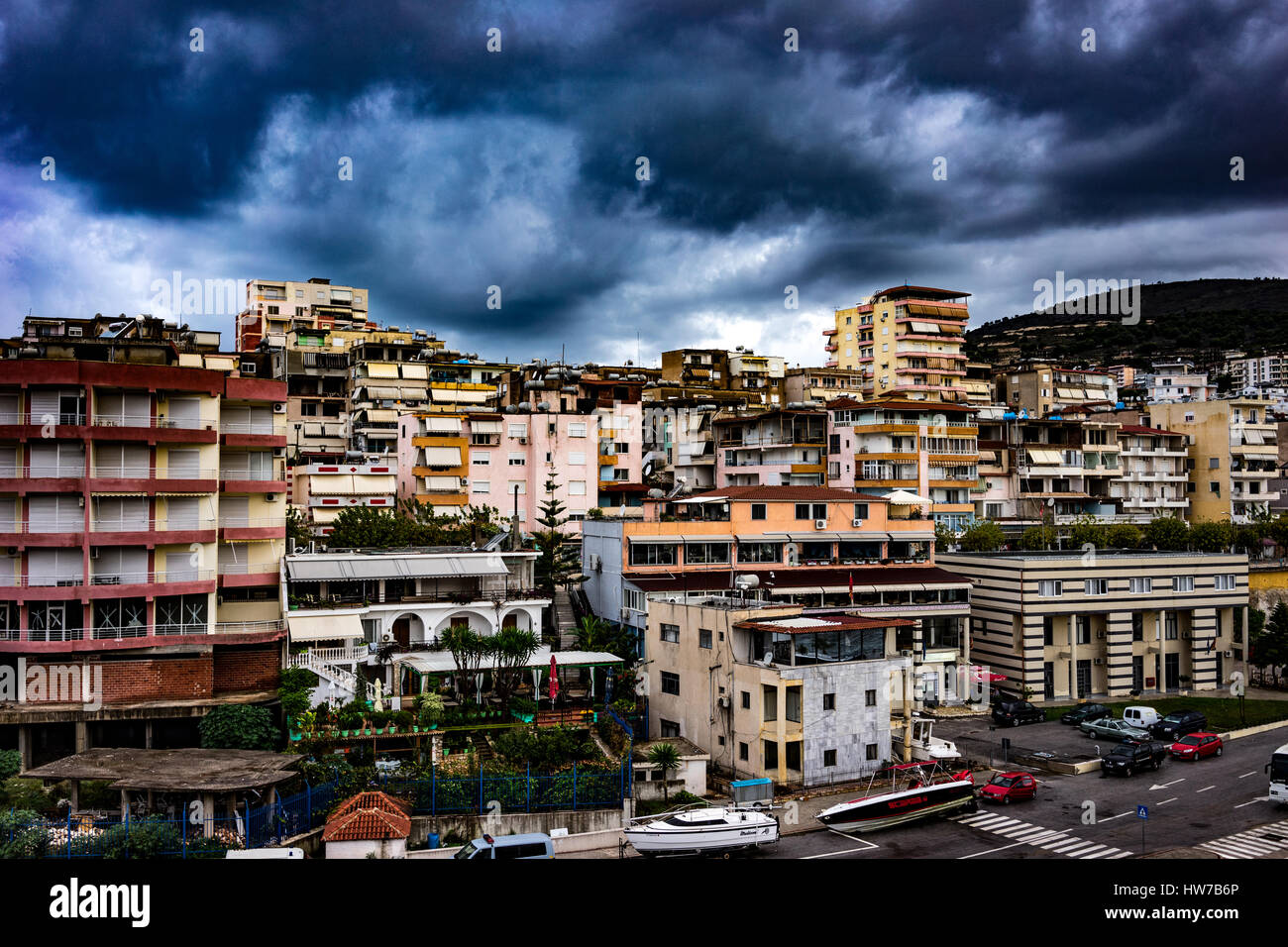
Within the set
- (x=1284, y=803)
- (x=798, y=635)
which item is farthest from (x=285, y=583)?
(x=1284, y=803)

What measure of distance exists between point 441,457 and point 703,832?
158 ft

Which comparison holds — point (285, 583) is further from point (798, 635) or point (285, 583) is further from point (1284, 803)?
point (1284, 803)

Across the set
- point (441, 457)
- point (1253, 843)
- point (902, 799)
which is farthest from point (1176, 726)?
point (441, 457)

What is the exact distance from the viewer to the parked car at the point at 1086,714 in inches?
1880

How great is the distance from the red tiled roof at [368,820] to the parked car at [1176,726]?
34682mm

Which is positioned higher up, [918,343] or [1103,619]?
[918,343]

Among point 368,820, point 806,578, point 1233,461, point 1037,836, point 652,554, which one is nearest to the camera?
point 368,820

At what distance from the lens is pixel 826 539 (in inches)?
2191

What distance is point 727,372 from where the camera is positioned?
121 meters

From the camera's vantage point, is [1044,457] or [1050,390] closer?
[1044,457]

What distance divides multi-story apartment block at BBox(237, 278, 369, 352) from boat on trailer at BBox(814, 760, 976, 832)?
90.5 m

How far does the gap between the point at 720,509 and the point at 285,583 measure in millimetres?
24203

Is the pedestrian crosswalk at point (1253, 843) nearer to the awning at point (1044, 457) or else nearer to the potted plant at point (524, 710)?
the potted plant at point (524, 710)

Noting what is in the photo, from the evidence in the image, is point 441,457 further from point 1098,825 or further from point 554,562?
point 1098,825
